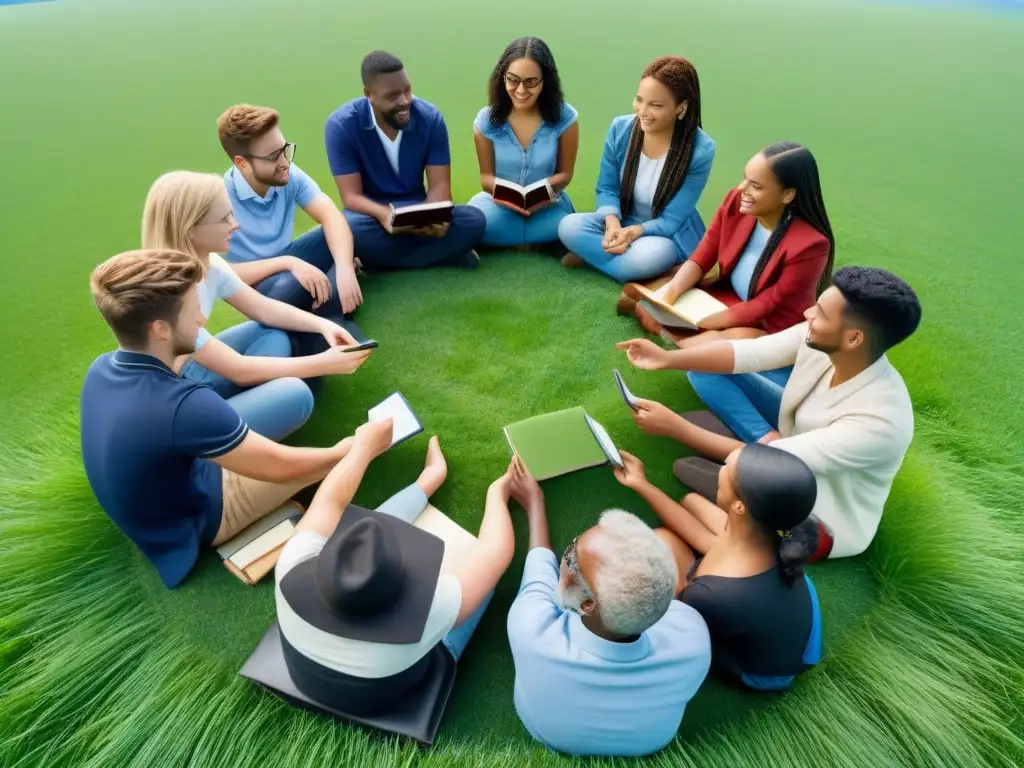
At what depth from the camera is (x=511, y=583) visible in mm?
2174

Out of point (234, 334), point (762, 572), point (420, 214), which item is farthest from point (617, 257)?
point (762, 572)

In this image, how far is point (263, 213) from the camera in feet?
9.67

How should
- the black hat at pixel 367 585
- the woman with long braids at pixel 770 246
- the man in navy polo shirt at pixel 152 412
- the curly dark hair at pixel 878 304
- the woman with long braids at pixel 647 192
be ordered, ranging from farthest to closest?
the woman with long braids at pixel 647 192
the woman with long braids at pixel 770 246
the curly dark hair at pixel 878 304
the man in navy polo shirt at pixel 152 412
the black hat at pixel 367 585

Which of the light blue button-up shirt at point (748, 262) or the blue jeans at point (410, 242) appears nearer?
the light blue button-up shirt at point (748, 262)

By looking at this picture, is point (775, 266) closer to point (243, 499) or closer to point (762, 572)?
point (762, 572)

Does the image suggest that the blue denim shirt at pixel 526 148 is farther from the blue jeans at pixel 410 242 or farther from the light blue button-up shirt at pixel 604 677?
the light blue button-up shirt at pixel 604 677

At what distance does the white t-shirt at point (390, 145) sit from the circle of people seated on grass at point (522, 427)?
0.05ft

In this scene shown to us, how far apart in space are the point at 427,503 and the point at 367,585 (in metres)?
0.98

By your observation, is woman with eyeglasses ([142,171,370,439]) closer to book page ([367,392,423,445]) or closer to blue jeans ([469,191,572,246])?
book page ([367,392,423,445])

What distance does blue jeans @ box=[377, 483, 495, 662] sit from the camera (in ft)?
6.08

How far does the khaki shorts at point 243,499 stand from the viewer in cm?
209

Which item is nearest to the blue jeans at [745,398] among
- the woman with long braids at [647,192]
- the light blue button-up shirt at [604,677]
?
the woman with long braids at [647,192]

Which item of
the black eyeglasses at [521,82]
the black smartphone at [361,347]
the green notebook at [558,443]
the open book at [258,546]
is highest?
the black eyeglasses at [521,82]

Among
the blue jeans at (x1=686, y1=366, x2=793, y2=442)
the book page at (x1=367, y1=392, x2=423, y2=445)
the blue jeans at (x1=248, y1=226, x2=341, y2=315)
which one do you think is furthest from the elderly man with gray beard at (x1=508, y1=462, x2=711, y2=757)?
the blue jeans at (x1=248, y1=226, x2=341, y2=315)
